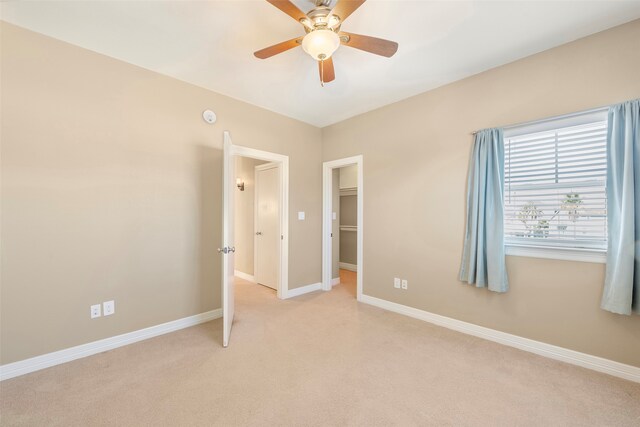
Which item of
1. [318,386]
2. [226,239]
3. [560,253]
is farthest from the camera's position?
[226,239]

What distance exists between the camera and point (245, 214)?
5.00m

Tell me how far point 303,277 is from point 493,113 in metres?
3.21

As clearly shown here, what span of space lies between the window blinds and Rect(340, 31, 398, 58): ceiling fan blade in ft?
5.28

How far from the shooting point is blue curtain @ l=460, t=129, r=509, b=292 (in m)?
2.54

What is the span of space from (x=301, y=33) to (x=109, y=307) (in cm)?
301

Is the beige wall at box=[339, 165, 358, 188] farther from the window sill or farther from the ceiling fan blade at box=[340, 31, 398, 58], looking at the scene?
the ceiling fan blade at box=[340, 31, 398, 58]

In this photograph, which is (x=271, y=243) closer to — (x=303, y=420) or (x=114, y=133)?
(x=114, y=133)

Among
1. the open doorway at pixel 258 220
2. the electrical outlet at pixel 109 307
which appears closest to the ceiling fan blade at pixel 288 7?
the open doorway at pixel 258 220

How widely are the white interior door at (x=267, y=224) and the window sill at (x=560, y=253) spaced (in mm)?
2940

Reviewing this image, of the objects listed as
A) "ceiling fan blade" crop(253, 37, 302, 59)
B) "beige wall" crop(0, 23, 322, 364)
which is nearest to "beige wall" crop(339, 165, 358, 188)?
"beige wall" crop(0, 23, 322, 364)

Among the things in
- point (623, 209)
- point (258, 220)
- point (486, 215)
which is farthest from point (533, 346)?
point (258, 220)

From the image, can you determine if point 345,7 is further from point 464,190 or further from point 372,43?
point 464,190

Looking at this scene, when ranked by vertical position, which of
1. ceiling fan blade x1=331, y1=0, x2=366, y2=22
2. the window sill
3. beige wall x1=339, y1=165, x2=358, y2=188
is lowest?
the window sill

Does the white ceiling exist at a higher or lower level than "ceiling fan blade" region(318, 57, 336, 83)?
higher
